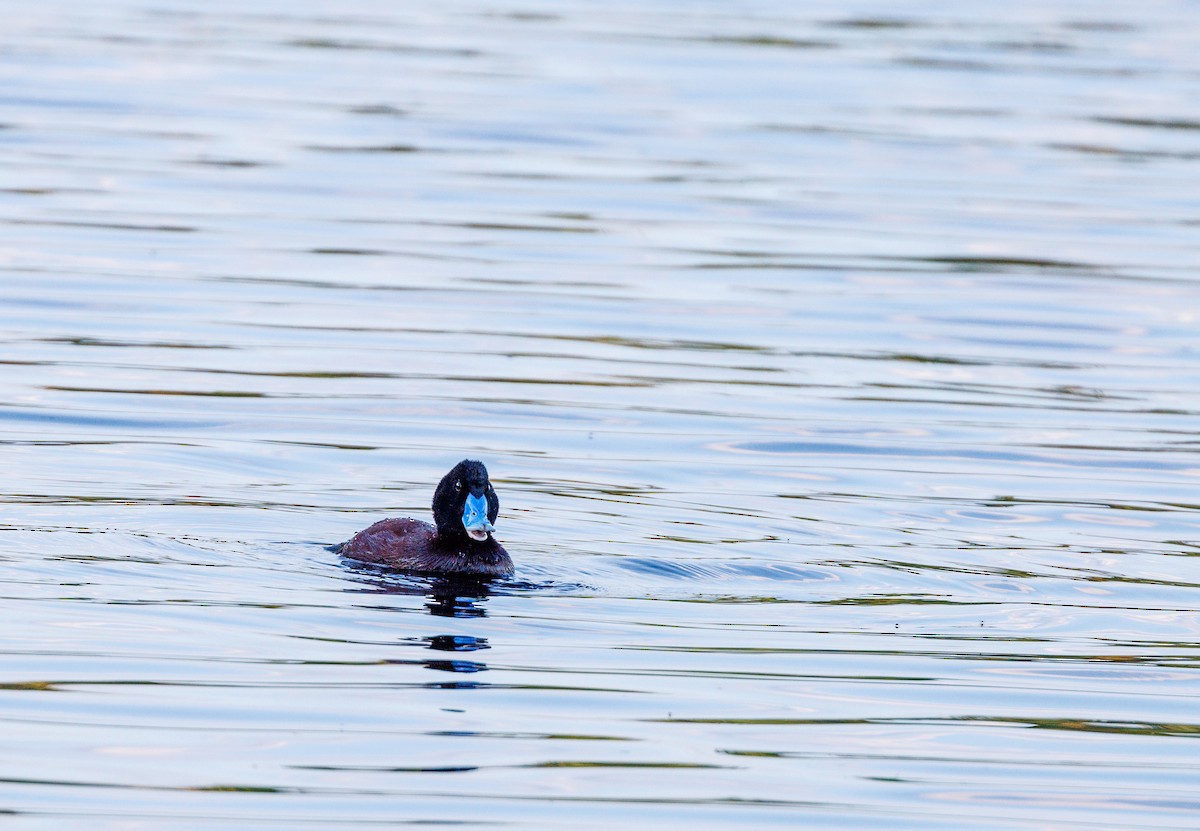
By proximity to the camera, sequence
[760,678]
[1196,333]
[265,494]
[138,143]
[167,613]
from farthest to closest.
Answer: [138,143] → [1196,333] → [265,494] → [167,613] → [760,678]

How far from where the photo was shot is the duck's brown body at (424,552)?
11008 mm

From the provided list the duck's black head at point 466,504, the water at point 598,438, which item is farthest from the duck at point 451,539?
the water at point 598,438

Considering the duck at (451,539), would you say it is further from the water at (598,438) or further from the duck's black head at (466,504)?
the water at (598,438)

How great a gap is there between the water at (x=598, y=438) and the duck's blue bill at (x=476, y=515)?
0.31 metres

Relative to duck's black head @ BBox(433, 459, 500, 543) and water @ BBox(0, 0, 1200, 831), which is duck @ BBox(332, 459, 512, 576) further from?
water @ BBox(0, 0, 1200, 831)

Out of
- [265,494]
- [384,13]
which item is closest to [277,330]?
[265,494]

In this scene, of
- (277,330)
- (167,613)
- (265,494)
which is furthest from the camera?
(277,330)

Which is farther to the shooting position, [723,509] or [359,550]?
[723,509]

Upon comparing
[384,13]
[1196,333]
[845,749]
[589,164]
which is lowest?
[845,749]

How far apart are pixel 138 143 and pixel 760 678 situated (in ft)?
53.1

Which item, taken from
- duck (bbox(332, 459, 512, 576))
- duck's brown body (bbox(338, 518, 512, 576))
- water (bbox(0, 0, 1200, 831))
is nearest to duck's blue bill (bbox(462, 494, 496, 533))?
duck (bbox(332, 459, 512, 576))

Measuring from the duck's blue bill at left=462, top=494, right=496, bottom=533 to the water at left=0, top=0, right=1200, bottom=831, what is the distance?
0.31 meters

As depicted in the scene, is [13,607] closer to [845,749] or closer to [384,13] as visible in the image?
[845,749]

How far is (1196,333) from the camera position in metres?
18.0
